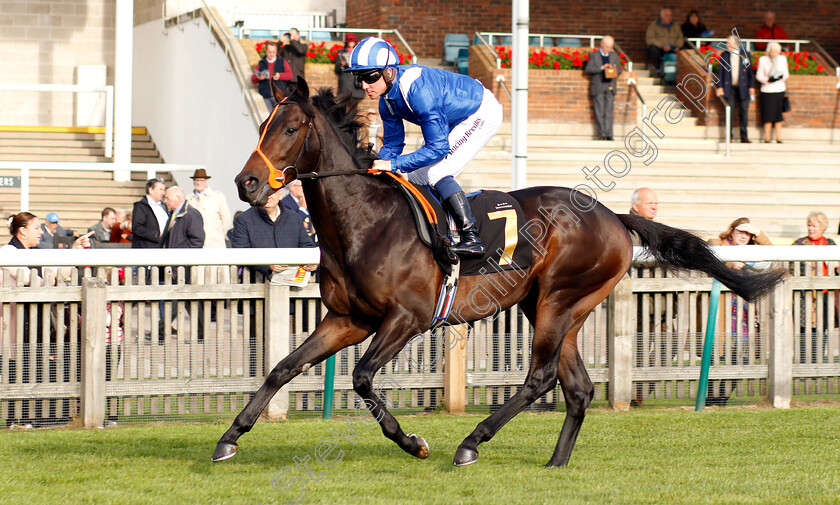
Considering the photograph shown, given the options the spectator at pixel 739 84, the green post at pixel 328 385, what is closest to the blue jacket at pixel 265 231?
the green post at pixel 328 385

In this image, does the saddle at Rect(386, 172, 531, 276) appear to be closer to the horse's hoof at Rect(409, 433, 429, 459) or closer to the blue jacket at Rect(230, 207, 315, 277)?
the horse's hoof at Rect(409, 433, 429, 459)

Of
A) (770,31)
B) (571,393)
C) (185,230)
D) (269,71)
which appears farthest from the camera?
(770,31)

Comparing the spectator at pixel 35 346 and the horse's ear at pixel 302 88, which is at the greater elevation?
the horse's ear at pixel 302 88

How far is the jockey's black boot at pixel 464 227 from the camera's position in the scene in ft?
16.7

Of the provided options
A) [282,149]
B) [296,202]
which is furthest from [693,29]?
[282,149]

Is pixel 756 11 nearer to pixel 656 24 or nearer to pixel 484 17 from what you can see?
pixel 656 24

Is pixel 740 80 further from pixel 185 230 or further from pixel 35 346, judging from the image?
pixel 35 346

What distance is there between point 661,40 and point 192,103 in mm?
8056

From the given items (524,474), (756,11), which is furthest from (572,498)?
(756,11)

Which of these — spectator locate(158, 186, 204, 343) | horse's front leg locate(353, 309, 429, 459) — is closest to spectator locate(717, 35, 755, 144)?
spectator locate(158, 186, 204, 343)

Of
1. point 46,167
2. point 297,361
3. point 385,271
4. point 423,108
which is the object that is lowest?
point 297,361

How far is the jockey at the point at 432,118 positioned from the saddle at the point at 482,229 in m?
0.06

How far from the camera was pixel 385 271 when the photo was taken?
490cm

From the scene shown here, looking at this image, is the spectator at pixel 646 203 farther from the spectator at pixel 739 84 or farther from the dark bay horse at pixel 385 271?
the spectator at pixel 739 84
